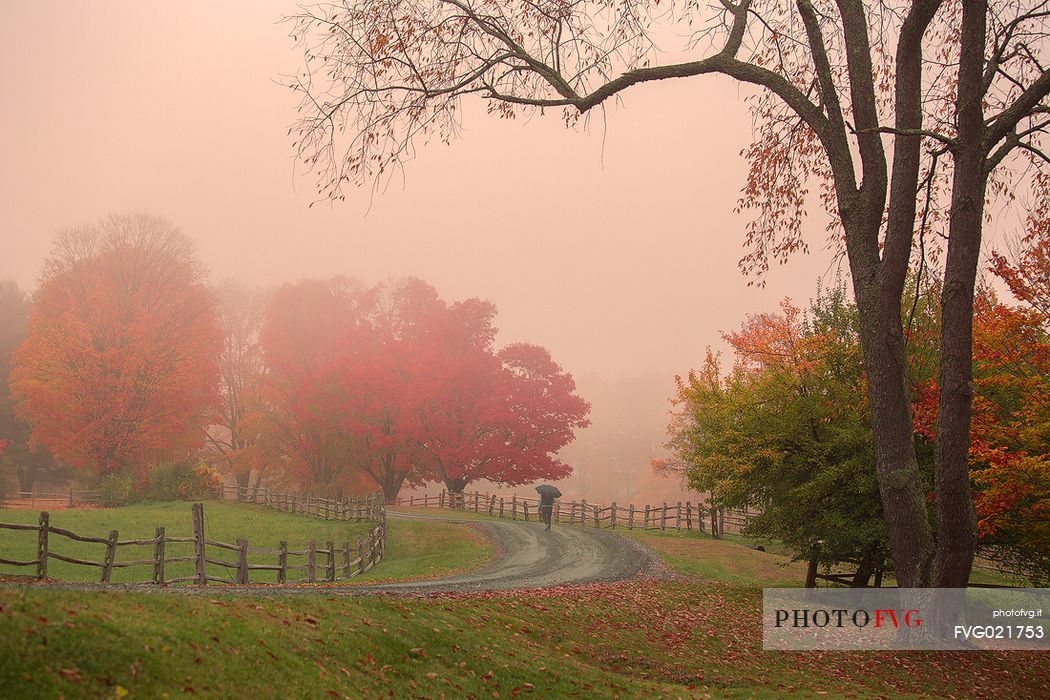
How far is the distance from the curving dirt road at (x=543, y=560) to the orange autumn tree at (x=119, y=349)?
660 inches

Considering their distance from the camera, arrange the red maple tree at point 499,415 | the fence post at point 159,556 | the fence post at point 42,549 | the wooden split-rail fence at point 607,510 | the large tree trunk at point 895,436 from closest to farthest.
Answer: the large tree trunk at point 895,436 → the fence post at point 42,549 → the fence post at point 159,556 → the wooden split-rail fence at point 607,510 → the red maple tree at point 499,415

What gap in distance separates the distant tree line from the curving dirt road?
315 inches

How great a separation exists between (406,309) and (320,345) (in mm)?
6153

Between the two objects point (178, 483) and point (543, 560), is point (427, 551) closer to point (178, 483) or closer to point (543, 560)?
point (543, 560)

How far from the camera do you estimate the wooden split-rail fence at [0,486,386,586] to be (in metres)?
13.6

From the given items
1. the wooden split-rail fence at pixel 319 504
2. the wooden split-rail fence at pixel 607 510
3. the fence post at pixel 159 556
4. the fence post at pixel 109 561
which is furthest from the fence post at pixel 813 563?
the wooden split-rail fence at pixel 319 504

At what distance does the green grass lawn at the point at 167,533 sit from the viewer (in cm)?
2288

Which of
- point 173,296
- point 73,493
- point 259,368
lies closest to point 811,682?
point 173,296

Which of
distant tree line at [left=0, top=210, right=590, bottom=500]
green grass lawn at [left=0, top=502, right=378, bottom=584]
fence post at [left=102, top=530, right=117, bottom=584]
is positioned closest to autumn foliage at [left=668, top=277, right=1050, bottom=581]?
fence post at [left=102, top=530, right=117, bottom=584]

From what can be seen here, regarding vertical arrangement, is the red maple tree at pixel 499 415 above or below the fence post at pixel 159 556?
above

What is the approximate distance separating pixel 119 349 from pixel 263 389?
931 centimetres

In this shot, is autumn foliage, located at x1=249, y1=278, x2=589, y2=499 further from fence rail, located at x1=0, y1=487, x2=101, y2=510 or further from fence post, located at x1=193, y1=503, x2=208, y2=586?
fence post, located at x1=193, y1=503, x2=208, y2=586

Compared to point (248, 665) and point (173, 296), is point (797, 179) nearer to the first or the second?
Result: point (248, 665)

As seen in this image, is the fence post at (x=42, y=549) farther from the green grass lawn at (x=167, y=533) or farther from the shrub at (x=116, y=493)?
the shrub at (x=116, y=493)
